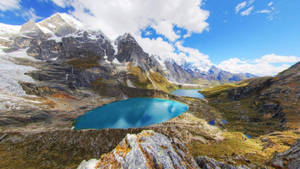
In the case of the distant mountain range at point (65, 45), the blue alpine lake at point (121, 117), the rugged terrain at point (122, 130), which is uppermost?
the distant mountain range at point (65, 45)

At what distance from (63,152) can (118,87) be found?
247ft

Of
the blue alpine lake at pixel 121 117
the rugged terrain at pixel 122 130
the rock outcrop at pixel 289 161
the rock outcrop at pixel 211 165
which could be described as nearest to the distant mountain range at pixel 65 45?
the rugged terrain at pixel 122 130

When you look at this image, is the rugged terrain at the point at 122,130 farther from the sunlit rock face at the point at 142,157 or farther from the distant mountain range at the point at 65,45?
the distant mountain range at the point at 65,45

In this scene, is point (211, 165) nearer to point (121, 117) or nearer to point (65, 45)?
point (121, 117)

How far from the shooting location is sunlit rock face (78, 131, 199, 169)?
10.7 metres

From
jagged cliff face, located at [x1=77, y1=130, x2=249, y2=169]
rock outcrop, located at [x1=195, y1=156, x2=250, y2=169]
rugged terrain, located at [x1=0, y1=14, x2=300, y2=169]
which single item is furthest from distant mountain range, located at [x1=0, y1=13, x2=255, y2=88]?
rock outcrop, located at [x1=195, y1=156, x2=250, y2=169]

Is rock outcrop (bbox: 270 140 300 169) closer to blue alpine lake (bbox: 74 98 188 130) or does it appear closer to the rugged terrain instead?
the rugged terrain

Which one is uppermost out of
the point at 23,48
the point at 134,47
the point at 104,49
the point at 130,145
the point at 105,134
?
the point at 134,47

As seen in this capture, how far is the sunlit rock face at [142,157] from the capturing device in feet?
35.1

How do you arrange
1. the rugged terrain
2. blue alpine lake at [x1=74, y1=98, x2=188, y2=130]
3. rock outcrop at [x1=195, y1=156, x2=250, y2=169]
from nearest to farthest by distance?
1. rock outcrop at [x1=195, y1=156, x2=250, y2=169]
2. the rugged terrain
3. blue alpine lake at [x1=74, y1=98, x2=188, y2=130]

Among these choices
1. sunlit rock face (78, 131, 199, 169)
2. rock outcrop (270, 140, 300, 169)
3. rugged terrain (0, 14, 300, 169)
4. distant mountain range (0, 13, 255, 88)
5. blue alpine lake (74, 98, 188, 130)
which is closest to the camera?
sunlit rock face (78, 131, 199, 169)

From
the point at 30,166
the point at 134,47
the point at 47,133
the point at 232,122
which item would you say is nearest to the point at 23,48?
the point at 134,47

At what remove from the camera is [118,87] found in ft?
328

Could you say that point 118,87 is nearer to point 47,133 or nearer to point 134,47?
point 47,133
